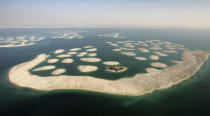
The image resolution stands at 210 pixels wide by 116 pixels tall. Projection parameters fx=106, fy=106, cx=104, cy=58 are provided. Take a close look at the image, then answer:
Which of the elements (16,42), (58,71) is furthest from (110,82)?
(16,42)

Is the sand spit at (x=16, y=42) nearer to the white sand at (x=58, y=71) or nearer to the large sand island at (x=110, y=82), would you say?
the large sand island at (x=110, y=82)

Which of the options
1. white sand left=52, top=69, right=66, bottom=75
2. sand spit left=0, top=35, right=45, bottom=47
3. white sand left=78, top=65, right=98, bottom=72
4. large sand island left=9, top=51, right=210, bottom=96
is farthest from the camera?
sand spit left=0, top=35, right=45, bottom=47

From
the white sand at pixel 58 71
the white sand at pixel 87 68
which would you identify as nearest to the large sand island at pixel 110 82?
the white sand at pixel 58 71

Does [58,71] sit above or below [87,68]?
below

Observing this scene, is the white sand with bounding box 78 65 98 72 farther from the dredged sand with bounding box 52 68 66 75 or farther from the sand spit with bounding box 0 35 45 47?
the sand spit with bounding box 0 35 45 47

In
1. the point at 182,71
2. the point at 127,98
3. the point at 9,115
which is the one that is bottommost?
the point at 9,115

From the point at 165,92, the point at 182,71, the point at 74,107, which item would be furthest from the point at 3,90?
the point at 182,71

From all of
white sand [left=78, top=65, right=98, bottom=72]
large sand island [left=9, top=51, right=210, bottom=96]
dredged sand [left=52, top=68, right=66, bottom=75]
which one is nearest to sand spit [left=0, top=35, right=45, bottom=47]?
large sand island [left=9, top=51, right=210, bottom=96]

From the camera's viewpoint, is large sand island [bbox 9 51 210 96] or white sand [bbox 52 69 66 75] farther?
white sand [bbox 52 69 66 75]

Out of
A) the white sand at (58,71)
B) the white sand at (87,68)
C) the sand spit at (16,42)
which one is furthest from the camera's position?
the sand spit at (16,42)

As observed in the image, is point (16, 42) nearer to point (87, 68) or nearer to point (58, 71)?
point (58, 71)

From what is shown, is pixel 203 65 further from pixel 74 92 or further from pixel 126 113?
pixel 74 92
